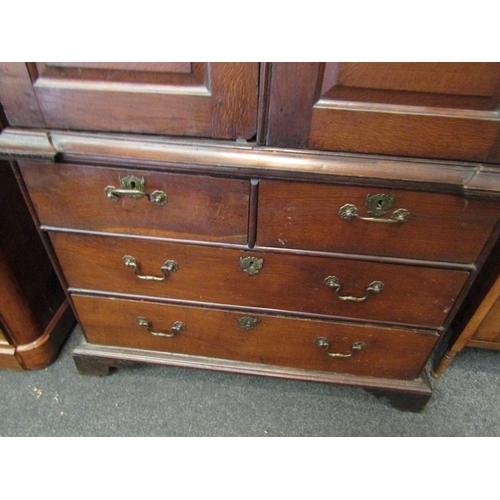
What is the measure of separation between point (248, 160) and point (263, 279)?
304 mm

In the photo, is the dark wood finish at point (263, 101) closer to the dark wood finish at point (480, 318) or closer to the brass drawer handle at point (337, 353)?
the brass drawer handle at point (337, 353)

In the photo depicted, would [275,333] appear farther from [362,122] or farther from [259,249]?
[362,122]

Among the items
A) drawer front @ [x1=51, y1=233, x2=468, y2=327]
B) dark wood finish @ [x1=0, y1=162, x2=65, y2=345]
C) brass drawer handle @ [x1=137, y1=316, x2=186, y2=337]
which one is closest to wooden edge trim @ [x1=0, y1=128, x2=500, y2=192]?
drawer front @ [x1=51, y1=233, x2=468, y2=327]

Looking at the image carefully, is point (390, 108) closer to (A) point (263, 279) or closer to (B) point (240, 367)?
(A) point (263, 279)

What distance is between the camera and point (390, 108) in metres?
0.64

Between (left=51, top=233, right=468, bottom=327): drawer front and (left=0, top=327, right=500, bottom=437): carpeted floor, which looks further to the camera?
(left=0, top=327, right=500, bottom=437): carpeted floor

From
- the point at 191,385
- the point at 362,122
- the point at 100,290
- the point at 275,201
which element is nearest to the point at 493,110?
the point at 362,122

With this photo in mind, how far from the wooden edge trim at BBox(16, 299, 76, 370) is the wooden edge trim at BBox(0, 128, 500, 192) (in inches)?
26.1

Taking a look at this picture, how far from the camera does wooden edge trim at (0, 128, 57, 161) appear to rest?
2.36 ft

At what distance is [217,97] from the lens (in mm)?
665

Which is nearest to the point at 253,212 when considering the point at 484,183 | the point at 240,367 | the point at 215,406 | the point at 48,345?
the point at 484,183

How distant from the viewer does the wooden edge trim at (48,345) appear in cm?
116

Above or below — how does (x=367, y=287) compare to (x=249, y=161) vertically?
below

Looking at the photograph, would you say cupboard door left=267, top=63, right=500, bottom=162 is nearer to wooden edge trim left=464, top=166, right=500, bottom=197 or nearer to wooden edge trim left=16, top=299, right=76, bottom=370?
wooden edge trim left=464, top=166, right=500, bottom=197
